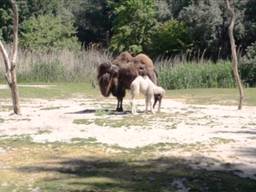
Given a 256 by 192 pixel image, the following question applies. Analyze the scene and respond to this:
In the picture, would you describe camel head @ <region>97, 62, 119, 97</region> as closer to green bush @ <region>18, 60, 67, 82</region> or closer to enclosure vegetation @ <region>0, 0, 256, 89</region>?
enclosure vegetation @ <region>0, 0, 256, 89</region>

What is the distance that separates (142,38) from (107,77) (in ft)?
110

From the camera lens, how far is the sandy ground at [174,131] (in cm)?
1061

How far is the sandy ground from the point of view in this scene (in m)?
10.6

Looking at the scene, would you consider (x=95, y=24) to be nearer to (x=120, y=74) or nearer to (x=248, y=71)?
(x=248, y=71)

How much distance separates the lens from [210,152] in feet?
35.8

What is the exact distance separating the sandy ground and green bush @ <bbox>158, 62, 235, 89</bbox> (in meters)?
13.7

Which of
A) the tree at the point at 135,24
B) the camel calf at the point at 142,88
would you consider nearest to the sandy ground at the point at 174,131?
the camel calf at the point at 142,88

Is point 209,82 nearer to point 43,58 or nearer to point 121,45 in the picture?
point 43,58

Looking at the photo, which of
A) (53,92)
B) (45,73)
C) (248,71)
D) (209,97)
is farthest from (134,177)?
(45,73)

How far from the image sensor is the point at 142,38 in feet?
166

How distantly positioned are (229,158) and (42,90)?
17931 mm

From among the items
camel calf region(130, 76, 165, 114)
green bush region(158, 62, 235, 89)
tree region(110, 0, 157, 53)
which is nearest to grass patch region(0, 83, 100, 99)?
green bush region(158, 62, 235, 89)

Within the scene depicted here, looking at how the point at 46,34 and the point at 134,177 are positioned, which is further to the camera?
the point at 46,34

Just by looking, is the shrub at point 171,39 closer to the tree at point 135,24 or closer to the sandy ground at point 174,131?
the tree at point 135,24
